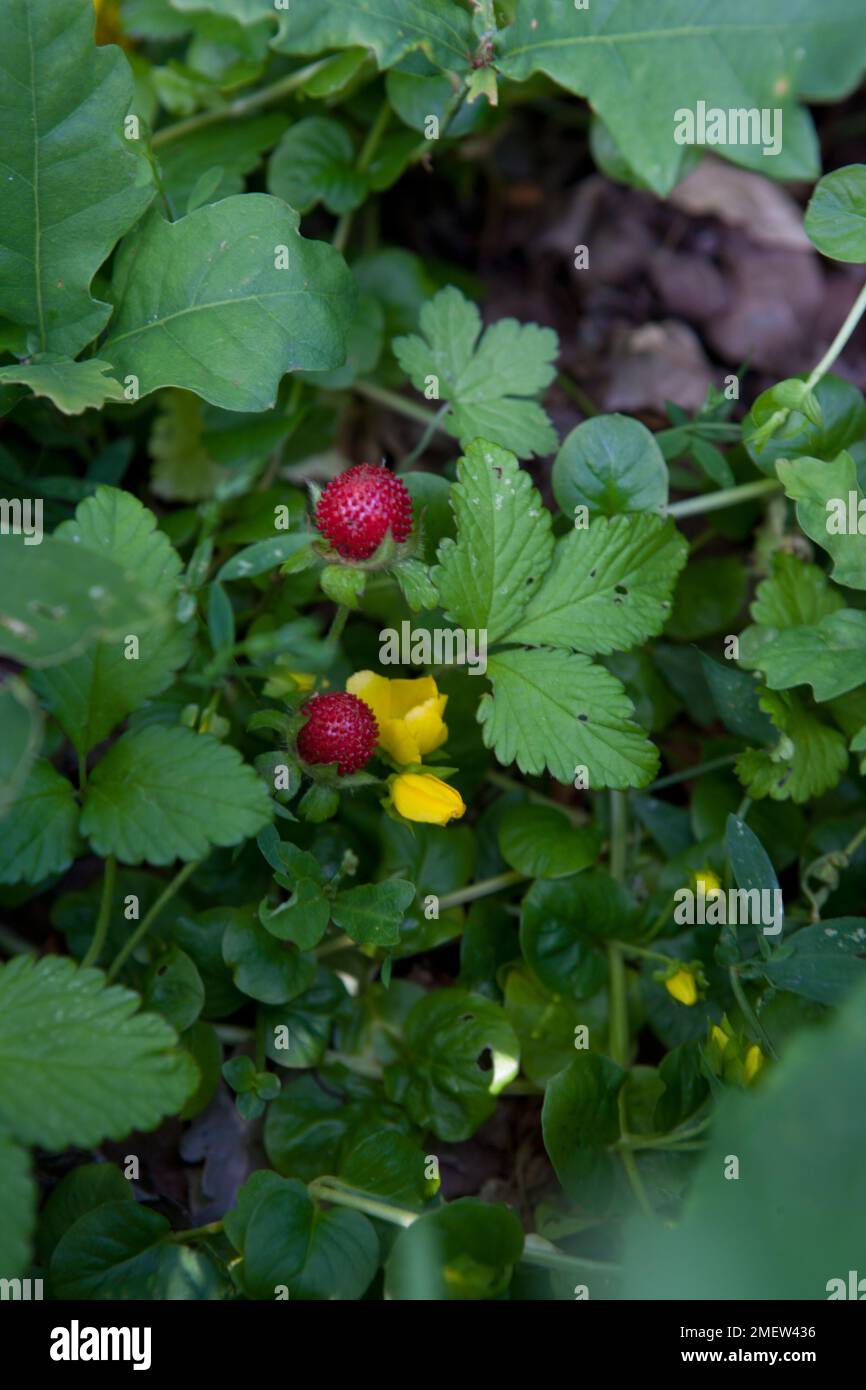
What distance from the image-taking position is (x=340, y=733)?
148 centimetres

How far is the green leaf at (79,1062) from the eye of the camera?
4.17 feet

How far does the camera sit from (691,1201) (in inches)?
46.6

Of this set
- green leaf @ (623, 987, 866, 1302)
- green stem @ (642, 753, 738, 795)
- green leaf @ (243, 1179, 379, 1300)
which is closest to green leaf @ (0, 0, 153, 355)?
green stem @ (642, 753, 738, 795)

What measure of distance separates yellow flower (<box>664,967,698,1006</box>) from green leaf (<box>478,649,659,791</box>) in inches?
13.3

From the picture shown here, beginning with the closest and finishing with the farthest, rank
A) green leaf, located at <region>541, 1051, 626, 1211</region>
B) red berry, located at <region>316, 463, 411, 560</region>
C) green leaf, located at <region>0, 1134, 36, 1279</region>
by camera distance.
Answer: green leaf, located at <region>0, 1134, 36, 1279</region>
red berry, located at <region>316, 463, 411, 560</region>
green leaf, located at <region>541, 1051, 626, 1211</region>

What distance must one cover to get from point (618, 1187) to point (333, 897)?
600mm

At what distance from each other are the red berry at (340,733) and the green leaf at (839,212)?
3.10 feet

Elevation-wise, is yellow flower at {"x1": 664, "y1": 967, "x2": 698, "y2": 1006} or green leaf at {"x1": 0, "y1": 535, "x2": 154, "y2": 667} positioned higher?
green leaf at {"x1": 0, "y1": 535, "x2": 154, "y2": 667}

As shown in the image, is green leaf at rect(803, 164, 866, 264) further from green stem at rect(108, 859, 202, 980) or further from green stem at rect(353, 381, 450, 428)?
green stem at rect(108, 859, 202, 980)

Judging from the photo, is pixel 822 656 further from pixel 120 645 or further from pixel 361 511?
pixel 120 645

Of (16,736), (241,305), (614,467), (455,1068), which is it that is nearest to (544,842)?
(455,1068)

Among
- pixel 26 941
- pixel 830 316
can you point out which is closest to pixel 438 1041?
pixel 26 941

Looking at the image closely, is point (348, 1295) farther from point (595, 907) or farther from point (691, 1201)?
point (595, 907)

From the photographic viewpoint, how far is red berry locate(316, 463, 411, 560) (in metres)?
1.45
